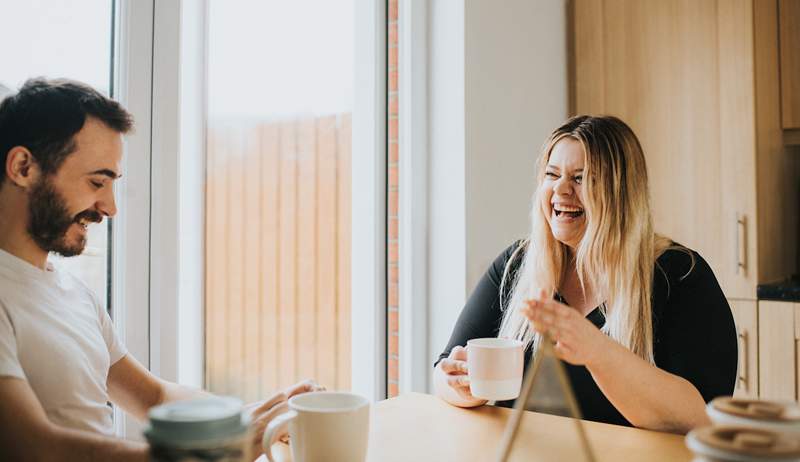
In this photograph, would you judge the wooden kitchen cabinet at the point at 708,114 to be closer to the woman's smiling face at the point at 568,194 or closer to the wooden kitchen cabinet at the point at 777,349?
the wooden kitchen cabinet at the point at 777,349

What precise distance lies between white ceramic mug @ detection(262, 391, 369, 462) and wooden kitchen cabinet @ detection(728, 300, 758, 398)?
1.96 m

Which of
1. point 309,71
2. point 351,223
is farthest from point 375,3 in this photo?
point 351,223

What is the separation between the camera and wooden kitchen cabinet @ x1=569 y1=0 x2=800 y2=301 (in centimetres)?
245

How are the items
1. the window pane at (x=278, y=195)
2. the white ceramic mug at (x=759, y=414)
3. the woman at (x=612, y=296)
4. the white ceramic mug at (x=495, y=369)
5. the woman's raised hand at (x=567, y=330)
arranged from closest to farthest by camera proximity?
1. the white ceramic mug at (x=759, y=414)
2. the woman's raised hand at (x=567, y=330)
3. the white ceramic mug at (x=495, y=369)
4. the woman at (x=612, y=296)
5. the window pane at (x=278, y=195)

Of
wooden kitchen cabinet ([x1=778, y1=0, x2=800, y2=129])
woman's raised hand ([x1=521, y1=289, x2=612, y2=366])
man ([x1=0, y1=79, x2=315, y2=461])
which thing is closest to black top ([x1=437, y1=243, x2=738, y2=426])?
woman's raised hand ([x1=521, y1=289, x2=612, y2=366])

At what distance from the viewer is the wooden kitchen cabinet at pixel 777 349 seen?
2287 mm

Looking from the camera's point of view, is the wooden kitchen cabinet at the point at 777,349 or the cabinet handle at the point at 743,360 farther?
the cabinet handle at the point at 743,360

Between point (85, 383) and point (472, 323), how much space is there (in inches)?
34.8

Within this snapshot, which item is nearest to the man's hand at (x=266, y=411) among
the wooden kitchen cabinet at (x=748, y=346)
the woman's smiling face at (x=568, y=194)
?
the woman's smiling face at (x=568, y=194)

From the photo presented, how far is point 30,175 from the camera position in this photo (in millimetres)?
1047

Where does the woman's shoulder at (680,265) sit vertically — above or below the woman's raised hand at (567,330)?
above

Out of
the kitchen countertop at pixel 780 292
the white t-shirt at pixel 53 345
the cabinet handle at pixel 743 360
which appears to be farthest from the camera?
the cabinet handle at pixel 743 360

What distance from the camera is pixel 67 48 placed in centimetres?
144

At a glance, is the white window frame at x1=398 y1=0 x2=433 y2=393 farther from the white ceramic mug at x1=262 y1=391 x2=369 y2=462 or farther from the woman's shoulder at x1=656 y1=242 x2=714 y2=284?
the white ceramic mug at x1=262 y1=391 x2=369 y2=462
